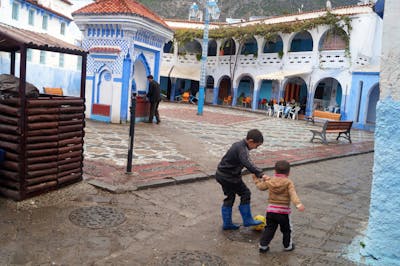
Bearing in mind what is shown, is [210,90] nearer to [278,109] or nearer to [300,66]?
[300,66]

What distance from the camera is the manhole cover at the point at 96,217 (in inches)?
187

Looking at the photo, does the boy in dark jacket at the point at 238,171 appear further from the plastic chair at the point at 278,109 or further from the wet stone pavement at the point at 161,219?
the plastic chair at the point at 278,109

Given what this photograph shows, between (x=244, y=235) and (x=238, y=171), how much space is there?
78 cm

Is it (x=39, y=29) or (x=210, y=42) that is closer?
(x=39, y=29)

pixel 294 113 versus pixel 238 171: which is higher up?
pixel 294 113

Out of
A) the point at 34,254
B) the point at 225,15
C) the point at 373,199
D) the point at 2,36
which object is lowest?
the point at 34,254

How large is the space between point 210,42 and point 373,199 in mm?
32167

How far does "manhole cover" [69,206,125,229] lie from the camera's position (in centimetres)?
475

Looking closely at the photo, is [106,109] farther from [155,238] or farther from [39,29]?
[39,29]

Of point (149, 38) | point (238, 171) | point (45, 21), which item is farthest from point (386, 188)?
point (45, 21)

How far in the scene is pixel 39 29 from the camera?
27.0 m

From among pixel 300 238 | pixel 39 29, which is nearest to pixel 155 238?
pixel 300 238

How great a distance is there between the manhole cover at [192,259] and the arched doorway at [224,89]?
3088 centimetres

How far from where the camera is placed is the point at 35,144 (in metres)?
5.25
